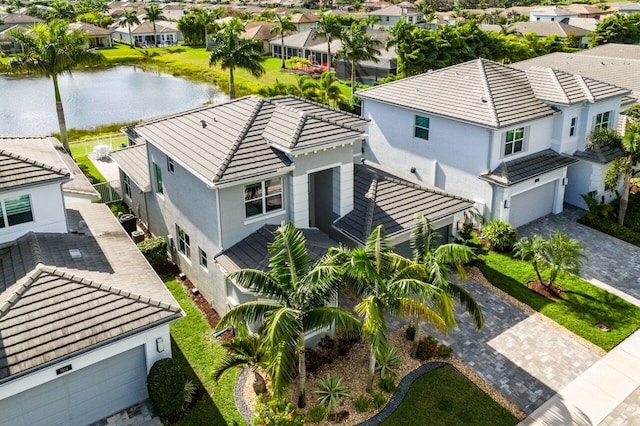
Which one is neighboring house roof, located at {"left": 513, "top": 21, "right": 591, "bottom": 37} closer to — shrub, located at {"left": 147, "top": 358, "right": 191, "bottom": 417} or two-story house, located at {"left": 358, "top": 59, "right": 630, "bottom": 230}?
two-story house, located at {"left": 358, "top": 59, "right": 630, "bottom": 230}

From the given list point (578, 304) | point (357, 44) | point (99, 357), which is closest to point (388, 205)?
point (578, 304)


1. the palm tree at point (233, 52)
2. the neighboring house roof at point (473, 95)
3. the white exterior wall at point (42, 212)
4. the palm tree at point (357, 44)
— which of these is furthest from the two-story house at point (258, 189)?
the palm tree at point (357, 44)

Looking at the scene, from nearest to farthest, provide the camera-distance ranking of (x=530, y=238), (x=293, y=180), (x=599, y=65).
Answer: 1. (x=293, y=180)
2. (x=530, y=238)
3. (x=599, y=65)

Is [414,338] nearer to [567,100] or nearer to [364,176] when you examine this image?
[364,176]

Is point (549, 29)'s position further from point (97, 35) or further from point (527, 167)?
point (97, 35)

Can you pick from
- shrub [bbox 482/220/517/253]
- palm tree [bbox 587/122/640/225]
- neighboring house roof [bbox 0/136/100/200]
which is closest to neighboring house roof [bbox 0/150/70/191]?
neighboring house roof [bbox 0/136/100/200]

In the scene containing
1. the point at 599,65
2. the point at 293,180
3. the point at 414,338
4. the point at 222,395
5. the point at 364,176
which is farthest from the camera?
the point at 599,65

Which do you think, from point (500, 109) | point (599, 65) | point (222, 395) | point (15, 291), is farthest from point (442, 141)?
point (599, 65)
